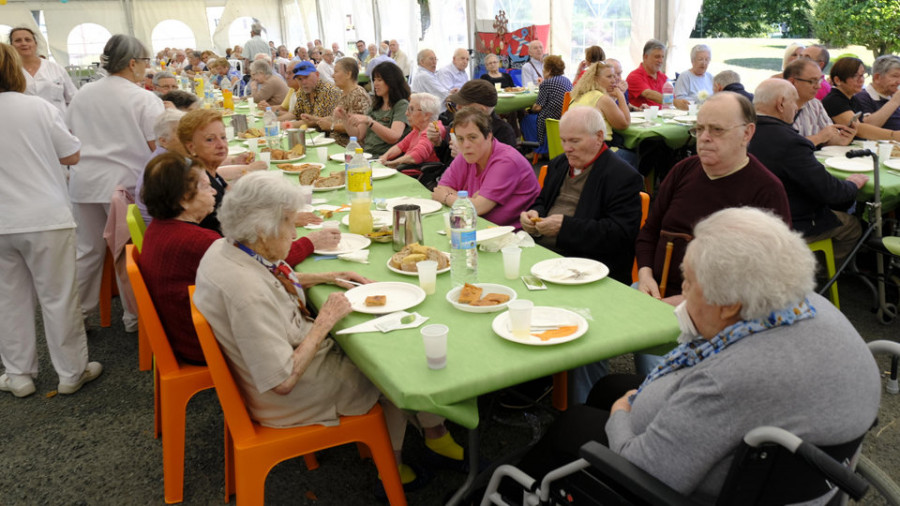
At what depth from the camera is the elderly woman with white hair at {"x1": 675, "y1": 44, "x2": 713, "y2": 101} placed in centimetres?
700

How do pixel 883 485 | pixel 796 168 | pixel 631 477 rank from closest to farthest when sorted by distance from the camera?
1. pixel 631 477
2. pixel 883 485
3. pixel 796 168

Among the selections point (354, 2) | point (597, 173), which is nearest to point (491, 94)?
point (597, 173)

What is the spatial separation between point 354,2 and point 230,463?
18.3m

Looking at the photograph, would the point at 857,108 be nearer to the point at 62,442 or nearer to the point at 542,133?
the point at 542,133

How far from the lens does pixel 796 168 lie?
3152mm

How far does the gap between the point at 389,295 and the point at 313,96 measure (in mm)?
4603

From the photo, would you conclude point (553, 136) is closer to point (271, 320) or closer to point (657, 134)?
point (657, 134)

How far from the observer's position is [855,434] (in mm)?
1178

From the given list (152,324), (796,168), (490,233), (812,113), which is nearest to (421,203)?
(490,233)

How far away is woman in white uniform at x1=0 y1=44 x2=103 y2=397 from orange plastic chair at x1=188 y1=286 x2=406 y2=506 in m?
1.63

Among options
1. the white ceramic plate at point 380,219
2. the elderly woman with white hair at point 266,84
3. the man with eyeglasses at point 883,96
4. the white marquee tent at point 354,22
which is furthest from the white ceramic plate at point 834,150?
the elderly woman with white hair at point 266,84

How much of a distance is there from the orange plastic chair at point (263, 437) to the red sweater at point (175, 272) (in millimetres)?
458

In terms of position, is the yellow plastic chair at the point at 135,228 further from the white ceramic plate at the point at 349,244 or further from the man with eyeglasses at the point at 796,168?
the man with eyeglasses at the point at 796,168

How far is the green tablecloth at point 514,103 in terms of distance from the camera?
7.85 metres
